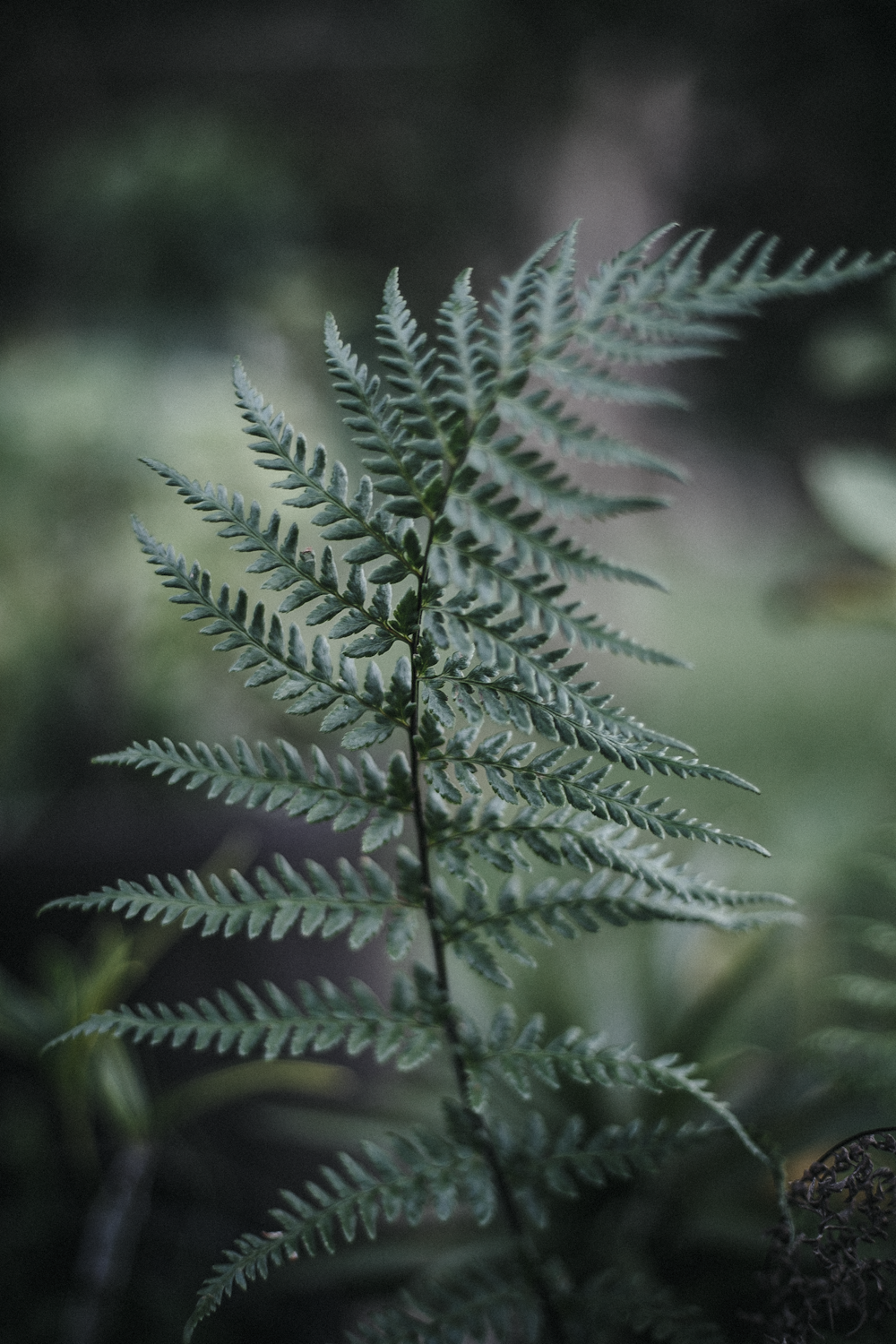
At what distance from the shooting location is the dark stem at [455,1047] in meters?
0.47

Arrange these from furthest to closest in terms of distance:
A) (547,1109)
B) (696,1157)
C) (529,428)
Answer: (547,1109), (696,1157), (529,428)

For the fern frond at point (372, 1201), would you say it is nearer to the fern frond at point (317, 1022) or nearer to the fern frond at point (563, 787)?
the fern frond at point (317, 1022)

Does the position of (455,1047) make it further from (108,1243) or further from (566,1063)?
(108,1243)

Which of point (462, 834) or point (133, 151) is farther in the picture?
point (133, 151)

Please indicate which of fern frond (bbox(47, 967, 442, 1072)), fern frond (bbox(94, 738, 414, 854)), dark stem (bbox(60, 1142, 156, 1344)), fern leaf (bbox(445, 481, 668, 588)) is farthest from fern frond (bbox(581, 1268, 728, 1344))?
dark stem (bbox(60, 1142, 156, 1344))

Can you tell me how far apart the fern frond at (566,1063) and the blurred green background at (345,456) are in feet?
1.01

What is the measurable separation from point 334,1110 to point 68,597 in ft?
3.94

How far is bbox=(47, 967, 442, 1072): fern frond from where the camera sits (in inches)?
18.3

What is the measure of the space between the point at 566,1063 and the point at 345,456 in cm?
277

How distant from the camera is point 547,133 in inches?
149

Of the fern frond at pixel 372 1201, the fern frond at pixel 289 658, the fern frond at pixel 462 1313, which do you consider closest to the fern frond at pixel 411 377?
the fern frond at pixel 289 658

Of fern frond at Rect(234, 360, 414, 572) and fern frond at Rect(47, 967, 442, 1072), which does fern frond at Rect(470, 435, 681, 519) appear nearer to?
fern frond at Rect(234, 360, 414, 572)

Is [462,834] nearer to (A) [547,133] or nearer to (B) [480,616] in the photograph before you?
(B) [480,616]

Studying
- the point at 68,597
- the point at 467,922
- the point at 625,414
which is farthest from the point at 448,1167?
the point at 625,414
